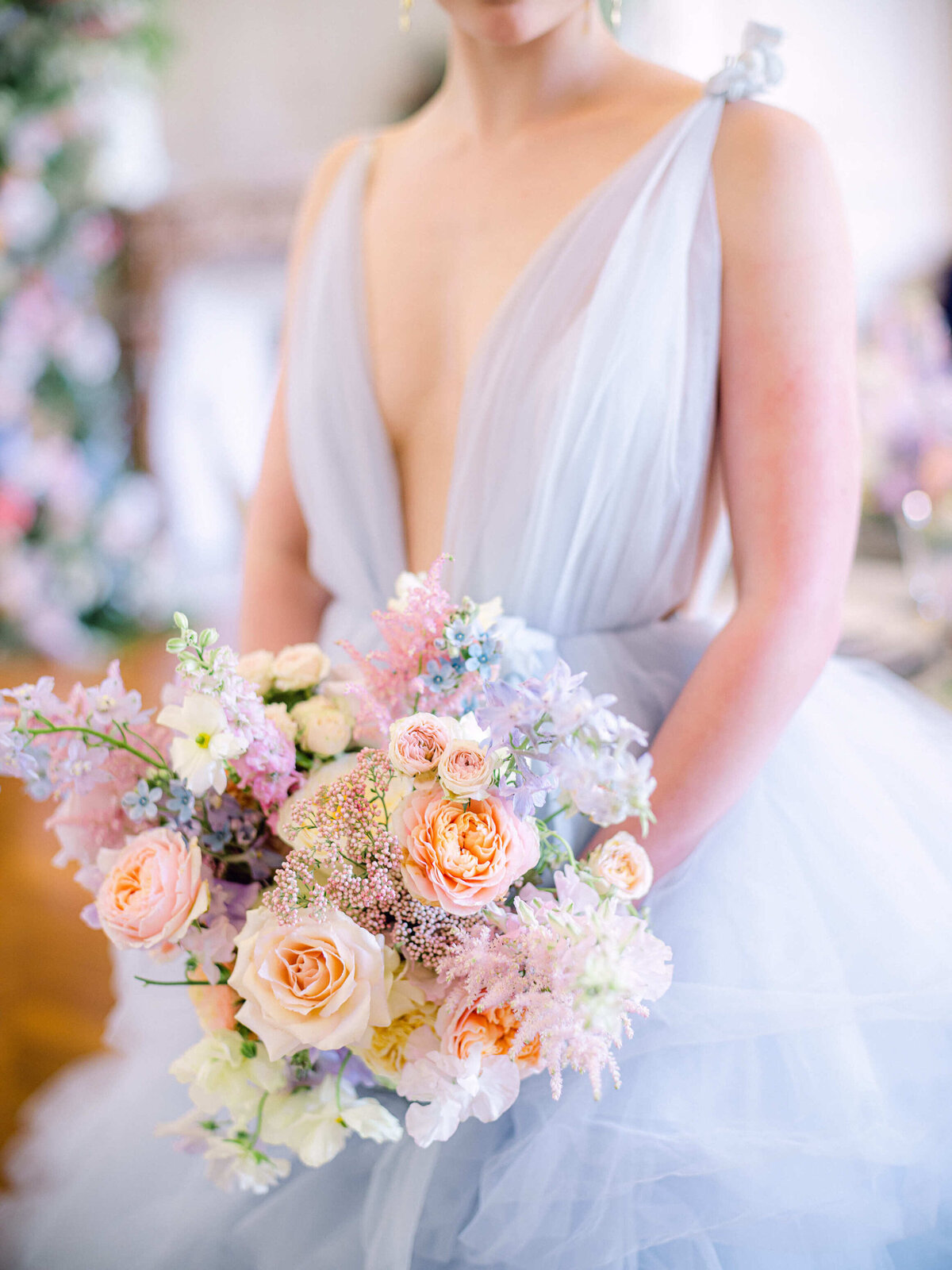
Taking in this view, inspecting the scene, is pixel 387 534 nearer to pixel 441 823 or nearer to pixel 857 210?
pixel 441 823

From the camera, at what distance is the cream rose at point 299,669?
0.68 metres

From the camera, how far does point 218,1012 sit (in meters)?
0.65

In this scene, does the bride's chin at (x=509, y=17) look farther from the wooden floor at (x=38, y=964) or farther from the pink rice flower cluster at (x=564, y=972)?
the wooden floor at (x=38, y=964)

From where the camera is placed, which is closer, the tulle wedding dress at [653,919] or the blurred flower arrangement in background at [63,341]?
the tulle wedding dress at [653,919]

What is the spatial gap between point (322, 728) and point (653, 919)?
310 millimetres

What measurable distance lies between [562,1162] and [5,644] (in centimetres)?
310

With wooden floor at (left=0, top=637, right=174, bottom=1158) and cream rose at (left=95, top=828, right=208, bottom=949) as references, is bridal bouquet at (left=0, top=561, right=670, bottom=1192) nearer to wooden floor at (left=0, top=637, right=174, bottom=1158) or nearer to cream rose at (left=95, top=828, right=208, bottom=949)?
cream rose at (left=95, top=828, right=208, bottom=949)

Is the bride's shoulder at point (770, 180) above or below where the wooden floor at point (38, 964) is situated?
above

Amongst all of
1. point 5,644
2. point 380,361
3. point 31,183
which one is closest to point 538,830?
point 380,361

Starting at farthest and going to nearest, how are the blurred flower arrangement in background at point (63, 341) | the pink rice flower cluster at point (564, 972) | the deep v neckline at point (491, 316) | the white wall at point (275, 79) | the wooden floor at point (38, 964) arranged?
1. the white wall at point (275, 79)
2. the blurred flower arrangement in background at point (63, 341)
3. the wooden floor at point (38, 964)
4. the deep v neckline at point (491, 316)
5. the pink rice flower cluster at point (564, 972)

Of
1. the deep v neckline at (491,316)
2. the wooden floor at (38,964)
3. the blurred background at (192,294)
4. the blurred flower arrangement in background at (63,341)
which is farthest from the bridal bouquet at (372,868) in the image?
the blurred flower arrangement in background at (63,341)

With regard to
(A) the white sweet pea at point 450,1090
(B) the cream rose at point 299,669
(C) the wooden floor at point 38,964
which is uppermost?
(B) the cream rose at point 299,669

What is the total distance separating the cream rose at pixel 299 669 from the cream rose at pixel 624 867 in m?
0.24

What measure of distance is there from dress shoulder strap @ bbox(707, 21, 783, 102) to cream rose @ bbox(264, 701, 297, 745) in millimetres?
621
